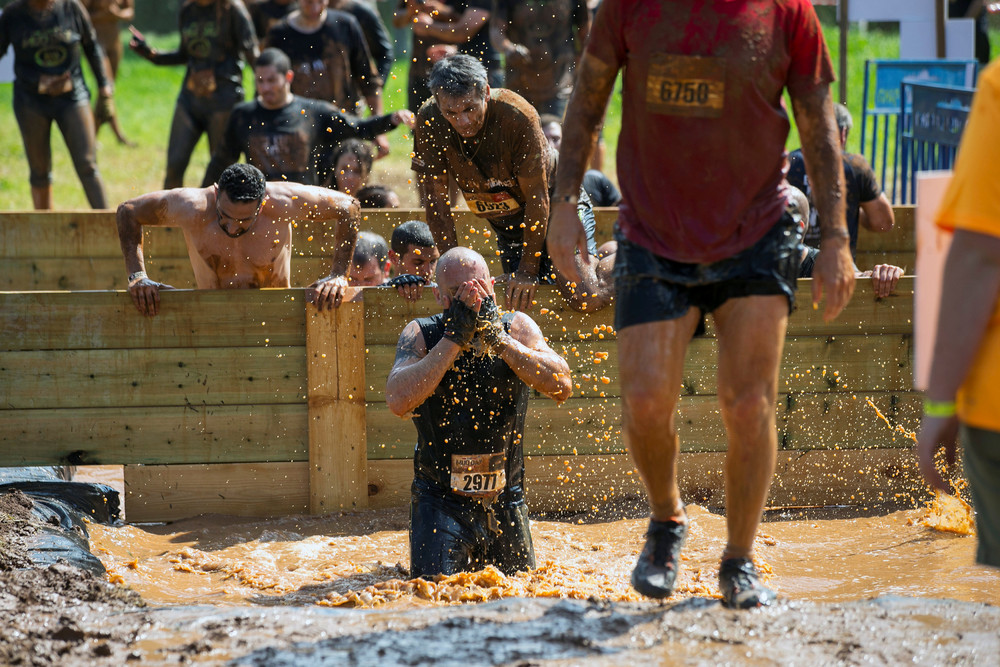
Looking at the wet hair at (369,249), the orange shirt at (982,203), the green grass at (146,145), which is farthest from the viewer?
the green grass at (146,145)

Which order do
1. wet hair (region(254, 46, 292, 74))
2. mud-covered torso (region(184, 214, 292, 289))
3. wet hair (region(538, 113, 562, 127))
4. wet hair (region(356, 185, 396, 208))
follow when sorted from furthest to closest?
wet hair (region(538, 113, 562, 127)), wet hair (region(356, 185, 396, 208)), wet hair (region(254, 46, 292, 74)), mud-covered torso (region(184, 214, 292, 289))

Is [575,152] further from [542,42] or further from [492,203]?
[542,42]

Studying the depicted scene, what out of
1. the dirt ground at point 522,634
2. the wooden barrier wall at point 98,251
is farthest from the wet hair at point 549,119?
the dirt ground at point 522,634

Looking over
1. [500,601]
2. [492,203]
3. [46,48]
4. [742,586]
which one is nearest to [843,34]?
[492,203]

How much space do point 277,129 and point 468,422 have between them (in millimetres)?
3864

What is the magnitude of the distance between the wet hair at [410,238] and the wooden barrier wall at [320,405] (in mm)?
816

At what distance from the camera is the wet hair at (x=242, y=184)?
5410 millimetres

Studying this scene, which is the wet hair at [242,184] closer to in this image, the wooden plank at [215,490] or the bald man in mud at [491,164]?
the bald man in mud at [491,164]

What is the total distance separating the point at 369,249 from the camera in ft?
20.9

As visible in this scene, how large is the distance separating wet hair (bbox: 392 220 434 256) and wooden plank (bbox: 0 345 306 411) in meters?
1.09

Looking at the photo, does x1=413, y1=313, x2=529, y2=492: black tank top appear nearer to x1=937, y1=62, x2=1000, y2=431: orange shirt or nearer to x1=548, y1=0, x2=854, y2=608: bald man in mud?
x1=548, y1=0, x2=854, y2=608: bald man in mud

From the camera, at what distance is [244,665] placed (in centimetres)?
271

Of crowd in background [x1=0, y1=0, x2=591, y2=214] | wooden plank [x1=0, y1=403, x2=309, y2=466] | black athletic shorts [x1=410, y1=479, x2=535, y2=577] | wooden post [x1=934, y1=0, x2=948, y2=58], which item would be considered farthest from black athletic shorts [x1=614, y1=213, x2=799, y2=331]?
wooden post [x1=934, y1=0, x2=948, y2=58]

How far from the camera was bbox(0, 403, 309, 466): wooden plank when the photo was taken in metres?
5.18
